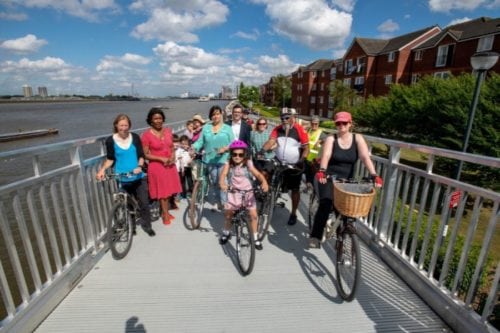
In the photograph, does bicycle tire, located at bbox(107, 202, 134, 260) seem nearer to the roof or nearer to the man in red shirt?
the man in red shirt

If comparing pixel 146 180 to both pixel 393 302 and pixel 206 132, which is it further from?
pixel 393 302

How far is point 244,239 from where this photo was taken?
3146 mm

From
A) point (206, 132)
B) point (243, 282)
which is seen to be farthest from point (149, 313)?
point (206, 132)

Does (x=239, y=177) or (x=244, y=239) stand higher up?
(x=239, y=177)

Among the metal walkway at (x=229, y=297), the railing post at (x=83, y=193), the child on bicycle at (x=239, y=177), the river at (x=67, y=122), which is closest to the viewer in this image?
the metal walkway at (x=229, y=297)

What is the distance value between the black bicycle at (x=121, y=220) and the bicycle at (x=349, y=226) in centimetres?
249

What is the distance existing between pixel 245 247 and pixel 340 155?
1.45m

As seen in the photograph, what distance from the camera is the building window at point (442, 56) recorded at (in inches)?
1039

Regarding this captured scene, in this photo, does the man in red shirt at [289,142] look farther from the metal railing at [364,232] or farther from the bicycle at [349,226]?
the bicycle at [349,226]

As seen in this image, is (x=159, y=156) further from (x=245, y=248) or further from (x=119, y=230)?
(x=245, y=248)

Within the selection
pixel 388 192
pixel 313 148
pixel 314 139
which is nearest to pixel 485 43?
pixel 314 139

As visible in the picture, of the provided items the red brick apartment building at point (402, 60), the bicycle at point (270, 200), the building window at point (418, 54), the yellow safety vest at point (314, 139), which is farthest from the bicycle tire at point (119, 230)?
the building window at point (418, 54)

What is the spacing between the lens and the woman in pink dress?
12.7ft

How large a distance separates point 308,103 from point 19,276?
180 feet
